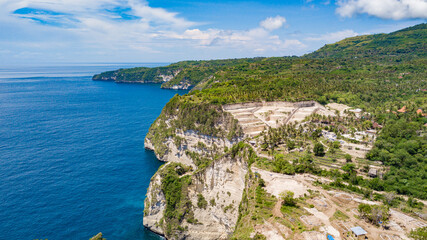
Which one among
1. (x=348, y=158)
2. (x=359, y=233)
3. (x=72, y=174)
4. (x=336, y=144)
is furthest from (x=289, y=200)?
(x=72, y=174)

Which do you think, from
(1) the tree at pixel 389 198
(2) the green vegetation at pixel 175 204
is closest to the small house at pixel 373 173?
(1) the tree at pixel 389 198

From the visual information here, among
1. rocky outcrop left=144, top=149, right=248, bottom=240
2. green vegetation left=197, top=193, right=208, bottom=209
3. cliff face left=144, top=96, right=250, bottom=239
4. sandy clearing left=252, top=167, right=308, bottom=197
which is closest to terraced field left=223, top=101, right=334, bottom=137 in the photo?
cliff face left=144, top=96, right=250, bottom=239

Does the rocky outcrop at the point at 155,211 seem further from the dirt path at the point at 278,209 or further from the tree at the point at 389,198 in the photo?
the tree at the point at 389,198

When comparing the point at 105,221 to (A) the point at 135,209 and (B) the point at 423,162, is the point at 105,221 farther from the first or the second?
(B) the point at 423,162

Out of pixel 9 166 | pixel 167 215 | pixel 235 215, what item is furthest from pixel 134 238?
pixel 9 166

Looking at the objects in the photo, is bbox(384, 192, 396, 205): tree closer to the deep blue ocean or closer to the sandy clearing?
the sandy clearing

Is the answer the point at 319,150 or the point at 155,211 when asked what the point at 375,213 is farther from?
the point at 155,211

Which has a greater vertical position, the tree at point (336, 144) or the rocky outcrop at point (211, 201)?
the tree at point (336, 144)

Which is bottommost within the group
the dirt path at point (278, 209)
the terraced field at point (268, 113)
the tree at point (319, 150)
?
the dirt path at point (278, 209)
